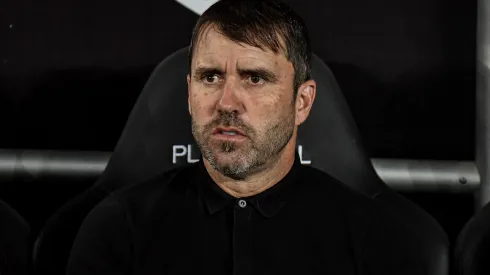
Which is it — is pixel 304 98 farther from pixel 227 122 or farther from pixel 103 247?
pixel 103 247

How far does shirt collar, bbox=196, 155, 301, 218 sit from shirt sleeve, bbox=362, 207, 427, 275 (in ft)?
0.41

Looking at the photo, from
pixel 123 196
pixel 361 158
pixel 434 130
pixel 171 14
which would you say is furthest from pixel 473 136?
pixel 123 196

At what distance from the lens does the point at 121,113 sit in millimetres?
1729

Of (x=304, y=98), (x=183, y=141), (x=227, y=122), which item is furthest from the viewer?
A: (x=183, y=141)

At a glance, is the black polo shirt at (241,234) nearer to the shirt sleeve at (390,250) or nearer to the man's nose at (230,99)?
the shirt sleeve at (390,250)

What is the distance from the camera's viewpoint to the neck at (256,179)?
1.05 meters

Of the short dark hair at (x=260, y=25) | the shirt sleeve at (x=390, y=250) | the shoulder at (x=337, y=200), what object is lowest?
the shirt sleeve at (x=390, y=250)

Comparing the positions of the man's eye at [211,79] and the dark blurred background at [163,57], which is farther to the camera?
the dark blurred background at [163,57]

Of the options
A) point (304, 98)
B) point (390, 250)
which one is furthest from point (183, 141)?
point (390, 250)

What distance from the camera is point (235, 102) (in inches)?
39.8

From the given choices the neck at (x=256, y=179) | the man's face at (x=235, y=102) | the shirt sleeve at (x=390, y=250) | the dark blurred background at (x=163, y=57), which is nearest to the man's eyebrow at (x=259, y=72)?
the man's face at (x=235, y=102)

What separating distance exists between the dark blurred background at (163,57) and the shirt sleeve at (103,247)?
66 cm

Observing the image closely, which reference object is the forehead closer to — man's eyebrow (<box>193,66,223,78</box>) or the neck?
man's eyebrow (<box>193,66,223,78</box>)

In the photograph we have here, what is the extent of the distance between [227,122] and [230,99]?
0.10 ft
